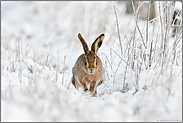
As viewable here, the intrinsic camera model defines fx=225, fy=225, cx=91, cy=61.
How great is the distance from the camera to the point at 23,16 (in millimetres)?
10102

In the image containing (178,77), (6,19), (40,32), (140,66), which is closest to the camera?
(178,77)

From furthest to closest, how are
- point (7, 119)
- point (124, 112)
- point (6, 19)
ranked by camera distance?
point (6, 19), point (124, 112), point (7, 119)

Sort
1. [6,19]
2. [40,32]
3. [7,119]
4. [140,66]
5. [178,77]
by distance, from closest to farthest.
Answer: [7,119], [178,77], [140,66], [40,32], [6,19]

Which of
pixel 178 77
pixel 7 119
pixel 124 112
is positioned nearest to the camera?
pixel 7 119

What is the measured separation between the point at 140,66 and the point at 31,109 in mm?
2537

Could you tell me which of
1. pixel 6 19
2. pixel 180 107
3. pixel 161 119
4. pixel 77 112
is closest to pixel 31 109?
pixel 77 112

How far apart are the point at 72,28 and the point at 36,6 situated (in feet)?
9.47

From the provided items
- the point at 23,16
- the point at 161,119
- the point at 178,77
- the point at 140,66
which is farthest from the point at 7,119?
the point at 23,16

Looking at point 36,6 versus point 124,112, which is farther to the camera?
point 36,6

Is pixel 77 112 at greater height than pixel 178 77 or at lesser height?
lesser

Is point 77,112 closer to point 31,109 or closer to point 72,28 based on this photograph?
point 31,109

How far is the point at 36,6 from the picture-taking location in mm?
10094

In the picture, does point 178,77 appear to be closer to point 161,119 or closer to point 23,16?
point 161,119

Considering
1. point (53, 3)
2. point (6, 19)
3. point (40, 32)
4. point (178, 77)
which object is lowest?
point (178, 77)
